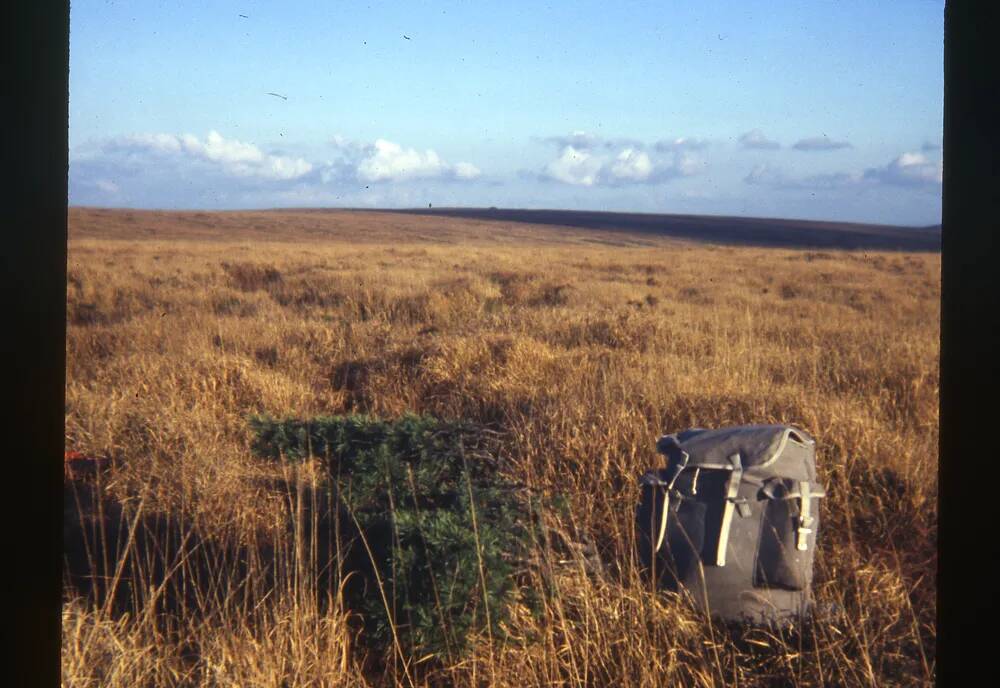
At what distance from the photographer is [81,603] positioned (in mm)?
3219

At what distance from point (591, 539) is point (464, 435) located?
1076 mm

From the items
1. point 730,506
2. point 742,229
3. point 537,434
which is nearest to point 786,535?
point 730,506

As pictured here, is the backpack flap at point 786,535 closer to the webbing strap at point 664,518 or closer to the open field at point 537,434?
the open field at point 537,434

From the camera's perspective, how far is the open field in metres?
2.73

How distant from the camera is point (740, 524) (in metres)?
3.12

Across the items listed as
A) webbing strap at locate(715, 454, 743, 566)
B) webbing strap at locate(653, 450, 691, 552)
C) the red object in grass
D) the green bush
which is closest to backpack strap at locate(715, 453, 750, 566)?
webbing strap at locate(715, 454, 743, 566)

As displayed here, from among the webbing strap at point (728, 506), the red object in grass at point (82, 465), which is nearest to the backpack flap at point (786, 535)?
the webbing strap at point (728, 506)

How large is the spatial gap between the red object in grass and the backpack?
3.04 metres

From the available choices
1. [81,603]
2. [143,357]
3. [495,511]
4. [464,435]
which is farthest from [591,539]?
[143,357]

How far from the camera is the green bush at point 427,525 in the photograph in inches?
111

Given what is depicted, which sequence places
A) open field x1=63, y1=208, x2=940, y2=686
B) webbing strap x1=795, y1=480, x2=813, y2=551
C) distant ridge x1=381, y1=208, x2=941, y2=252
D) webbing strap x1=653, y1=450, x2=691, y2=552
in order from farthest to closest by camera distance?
1. distant ridge x1=381, y1=208, x2=941, y2=252
2. webbing strap x1=653, y1=450, x2=691, y2=552
3. webbing strap x1=795, y1=480, x2=813, y2=551
4. open field x1=63, y1=208, x2=940, y2=686

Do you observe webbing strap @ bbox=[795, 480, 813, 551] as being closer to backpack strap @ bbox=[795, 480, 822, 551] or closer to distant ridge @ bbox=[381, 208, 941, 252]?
backpack strap @ bbox=[795, 480, 822, 551]

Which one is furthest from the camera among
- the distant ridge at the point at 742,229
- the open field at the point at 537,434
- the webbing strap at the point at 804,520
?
the distant ridge at the point at 742,229
